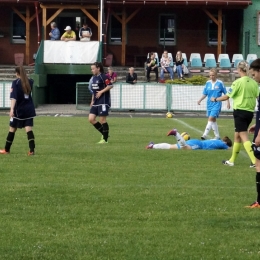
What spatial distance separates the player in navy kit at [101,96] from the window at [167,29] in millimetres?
26313

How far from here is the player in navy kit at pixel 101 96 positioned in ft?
60.7

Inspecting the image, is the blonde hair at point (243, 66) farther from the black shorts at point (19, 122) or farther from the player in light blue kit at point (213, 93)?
the player in light blue kit at point (213, 93)

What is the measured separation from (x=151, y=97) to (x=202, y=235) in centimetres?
2614

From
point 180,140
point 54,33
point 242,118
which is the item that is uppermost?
point 54,33

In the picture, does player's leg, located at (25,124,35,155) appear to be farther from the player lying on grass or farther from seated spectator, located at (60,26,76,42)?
seated spectator, located at (60,26,76,42)

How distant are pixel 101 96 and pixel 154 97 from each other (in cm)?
1563

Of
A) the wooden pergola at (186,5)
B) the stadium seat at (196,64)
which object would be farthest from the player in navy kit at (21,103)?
the wooden pergola at (186,5)

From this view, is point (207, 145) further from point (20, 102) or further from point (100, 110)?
point (20, 102)

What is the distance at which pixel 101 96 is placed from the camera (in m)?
18.8

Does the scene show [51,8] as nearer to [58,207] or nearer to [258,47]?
[258,47]

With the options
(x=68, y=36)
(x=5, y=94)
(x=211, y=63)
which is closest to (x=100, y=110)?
(x=5, y=94)

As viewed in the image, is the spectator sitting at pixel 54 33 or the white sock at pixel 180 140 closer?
the white sock at pixel 180 140

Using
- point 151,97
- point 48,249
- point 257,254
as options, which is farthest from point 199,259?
point 151,97

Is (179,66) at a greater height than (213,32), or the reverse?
(213,32)
